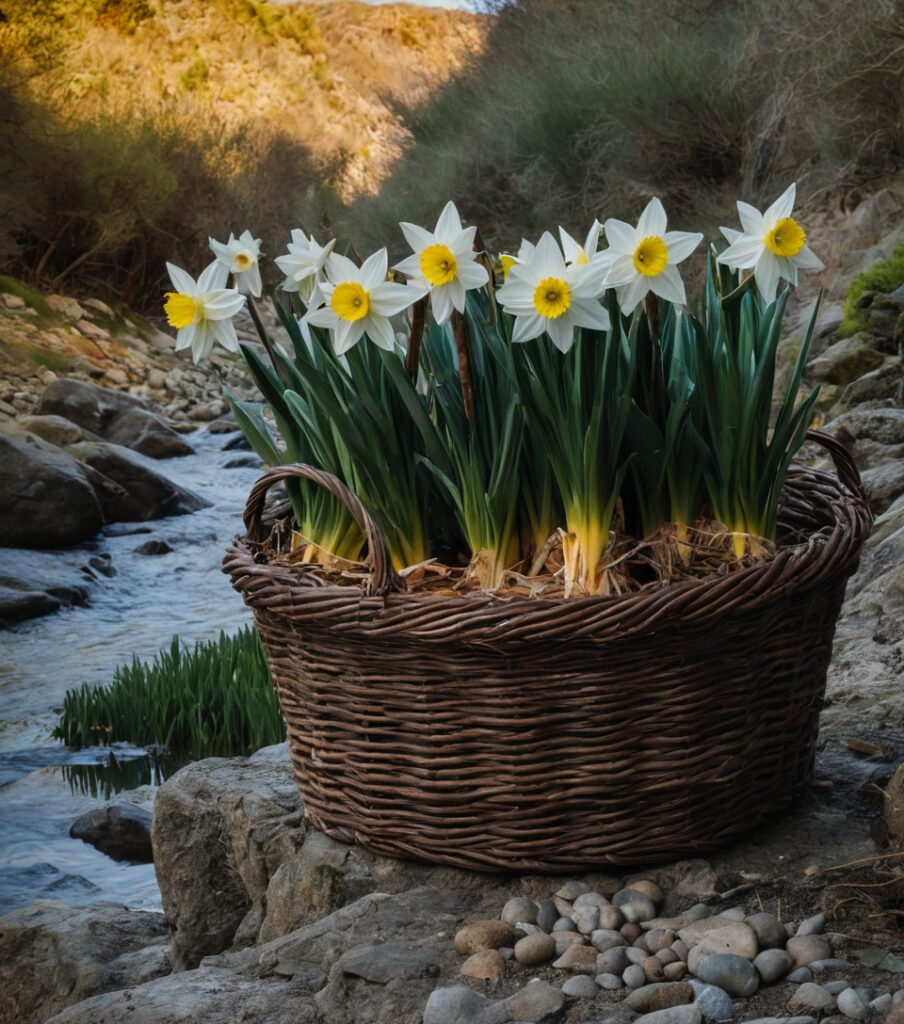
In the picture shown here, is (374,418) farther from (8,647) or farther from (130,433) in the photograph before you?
(130,433)

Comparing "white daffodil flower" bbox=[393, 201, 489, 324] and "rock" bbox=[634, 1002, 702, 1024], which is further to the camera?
"white daffodil flower" bbox=[393, 201, 489, 324]

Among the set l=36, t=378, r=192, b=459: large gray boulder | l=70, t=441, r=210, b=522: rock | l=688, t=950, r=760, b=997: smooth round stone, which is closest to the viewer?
l=688, t=950, r=760, b=997: smooth round stone

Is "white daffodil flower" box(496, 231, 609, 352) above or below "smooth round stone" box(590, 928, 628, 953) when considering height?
above

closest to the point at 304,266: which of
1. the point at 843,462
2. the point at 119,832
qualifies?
the point at 843,462

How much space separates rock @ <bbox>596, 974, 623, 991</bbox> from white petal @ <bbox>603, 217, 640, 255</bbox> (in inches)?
33.4

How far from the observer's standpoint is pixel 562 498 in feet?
5.22

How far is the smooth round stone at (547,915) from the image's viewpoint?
143 cm

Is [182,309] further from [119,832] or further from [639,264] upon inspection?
[119,832]

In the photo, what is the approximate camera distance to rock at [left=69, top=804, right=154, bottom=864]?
3109mm

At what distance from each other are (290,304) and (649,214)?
624 millimetres

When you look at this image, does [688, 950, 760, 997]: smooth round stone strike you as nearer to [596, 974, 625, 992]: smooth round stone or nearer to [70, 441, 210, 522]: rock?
[596, 974, 625, 992]: smooth round stone

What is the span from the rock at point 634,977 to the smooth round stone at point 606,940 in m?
0.06

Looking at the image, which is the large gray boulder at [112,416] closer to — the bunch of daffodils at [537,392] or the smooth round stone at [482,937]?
the bunch of daffodils at [537,392]

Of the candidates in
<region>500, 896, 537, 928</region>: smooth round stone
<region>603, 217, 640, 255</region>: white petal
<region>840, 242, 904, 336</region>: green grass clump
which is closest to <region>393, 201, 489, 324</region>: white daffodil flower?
<region>603, 217, 640, 255</region>: white petal
